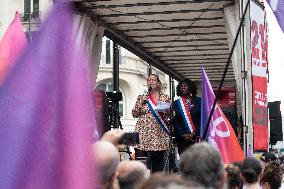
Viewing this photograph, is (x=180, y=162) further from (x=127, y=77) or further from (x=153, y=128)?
(x=127, y=77)

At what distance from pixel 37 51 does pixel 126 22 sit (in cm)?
802

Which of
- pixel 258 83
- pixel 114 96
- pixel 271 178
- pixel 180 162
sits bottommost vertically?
pixel 271 178

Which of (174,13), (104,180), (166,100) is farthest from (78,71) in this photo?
(174,13)

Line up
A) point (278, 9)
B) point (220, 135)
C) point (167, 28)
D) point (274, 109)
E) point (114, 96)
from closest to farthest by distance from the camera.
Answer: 1. point (278, 9)
2. point (220, 135)
3. point (114, 96)
4. point (167, 28)
5. point (274, 109)

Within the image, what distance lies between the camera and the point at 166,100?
8.22 metres

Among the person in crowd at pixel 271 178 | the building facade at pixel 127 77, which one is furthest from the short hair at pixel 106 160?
the building facade at pixel 127 77

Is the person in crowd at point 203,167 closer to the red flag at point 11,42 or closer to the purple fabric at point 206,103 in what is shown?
the red flag at point 11,42

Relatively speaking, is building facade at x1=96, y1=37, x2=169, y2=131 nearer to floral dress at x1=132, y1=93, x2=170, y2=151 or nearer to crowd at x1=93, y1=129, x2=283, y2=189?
floral dress at x1=132, y1=93, x2=170, y2=151

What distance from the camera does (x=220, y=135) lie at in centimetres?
630

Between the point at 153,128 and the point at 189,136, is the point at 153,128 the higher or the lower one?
the higher one

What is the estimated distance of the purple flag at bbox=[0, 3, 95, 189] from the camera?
69.5 inches

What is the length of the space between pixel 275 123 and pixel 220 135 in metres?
7.05

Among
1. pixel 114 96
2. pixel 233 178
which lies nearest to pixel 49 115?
pixel 233 178

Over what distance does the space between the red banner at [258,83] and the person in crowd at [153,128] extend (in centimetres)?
140
